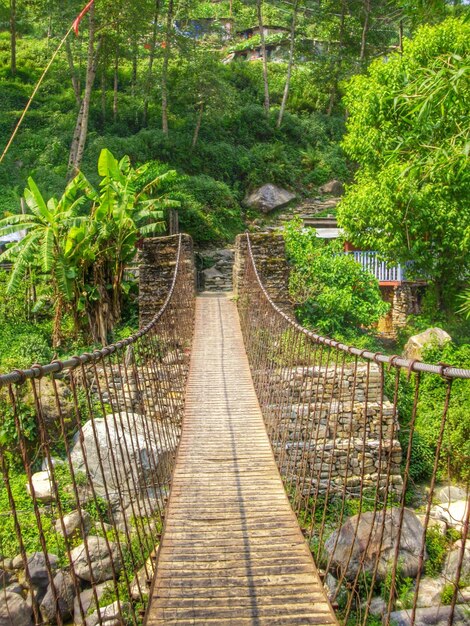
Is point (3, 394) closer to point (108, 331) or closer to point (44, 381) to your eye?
point (44, 381)

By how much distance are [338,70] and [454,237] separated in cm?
1299

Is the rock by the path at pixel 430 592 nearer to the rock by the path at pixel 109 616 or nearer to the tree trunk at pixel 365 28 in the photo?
the rock by the path at pixel 109 616

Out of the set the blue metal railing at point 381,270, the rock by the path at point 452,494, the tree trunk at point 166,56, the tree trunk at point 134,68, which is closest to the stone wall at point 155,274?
the rock by the path at point 452,494

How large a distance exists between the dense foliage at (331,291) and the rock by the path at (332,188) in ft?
29.6

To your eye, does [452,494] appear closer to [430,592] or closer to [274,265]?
[430,592]

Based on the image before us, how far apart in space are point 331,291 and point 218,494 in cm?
485

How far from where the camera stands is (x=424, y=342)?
309 inches

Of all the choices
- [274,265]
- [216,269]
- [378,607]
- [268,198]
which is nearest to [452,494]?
[378,607]

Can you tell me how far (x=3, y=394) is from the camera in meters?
6.46

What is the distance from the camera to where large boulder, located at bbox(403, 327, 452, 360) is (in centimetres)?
774

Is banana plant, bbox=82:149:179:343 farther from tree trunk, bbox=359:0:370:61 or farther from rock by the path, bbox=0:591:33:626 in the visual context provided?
tree trunk, bbox=359:0:370:61

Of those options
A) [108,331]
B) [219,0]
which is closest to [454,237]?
[108,331]

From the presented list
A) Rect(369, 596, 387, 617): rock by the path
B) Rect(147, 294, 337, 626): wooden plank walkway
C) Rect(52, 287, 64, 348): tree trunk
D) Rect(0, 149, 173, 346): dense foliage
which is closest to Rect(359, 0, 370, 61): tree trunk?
Rect(0, 149, 173, 346): dense foliage

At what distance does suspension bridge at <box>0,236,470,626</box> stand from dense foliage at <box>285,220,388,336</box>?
79 cm
